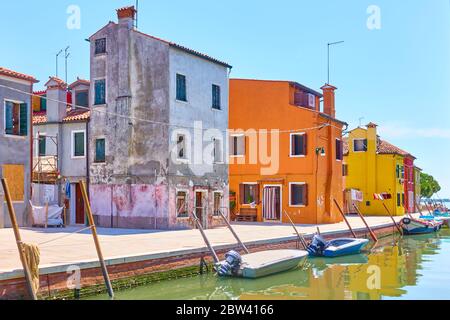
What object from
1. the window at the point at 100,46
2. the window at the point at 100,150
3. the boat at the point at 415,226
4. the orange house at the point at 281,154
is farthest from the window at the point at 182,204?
the boat at the point at 415,226

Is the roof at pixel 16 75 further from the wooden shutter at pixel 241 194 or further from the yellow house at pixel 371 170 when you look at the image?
the yellow house at pixel 371 170

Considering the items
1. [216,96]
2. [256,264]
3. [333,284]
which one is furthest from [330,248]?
[216,96]

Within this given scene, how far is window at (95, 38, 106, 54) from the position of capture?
992 inches

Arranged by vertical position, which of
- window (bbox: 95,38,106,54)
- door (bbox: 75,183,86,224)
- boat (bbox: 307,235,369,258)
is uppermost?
window (bbox: 95,38,106,54)

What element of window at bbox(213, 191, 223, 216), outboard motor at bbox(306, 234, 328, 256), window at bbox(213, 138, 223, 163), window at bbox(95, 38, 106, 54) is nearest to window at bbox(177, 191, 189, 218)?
window at bbox(213, 191, 223, 216)

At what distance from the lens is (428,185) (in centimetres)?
7375

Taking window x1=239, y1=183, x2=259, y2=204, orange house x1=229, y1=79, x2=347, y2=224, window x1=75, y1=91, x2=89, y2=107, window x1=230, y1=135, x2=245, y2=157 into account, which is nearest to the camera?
window x1=75, y1=91, x2=89, y2=107

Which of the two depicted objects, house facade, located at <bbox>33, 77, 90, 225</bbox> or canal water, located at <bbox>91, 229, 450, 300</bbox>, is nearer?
canal water, located at <bbox>91, 229, 450, 300</bbox>

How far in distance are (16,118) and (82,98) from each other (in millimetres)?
5232

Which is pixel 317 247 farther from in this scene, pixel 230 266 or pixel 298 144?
pixel 298 144

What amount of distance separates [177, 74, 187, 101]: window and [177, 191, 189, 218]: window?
4.26 m

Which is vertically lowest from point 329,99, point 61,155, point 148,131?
point 61,155

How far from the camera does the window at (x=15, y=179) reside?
72.6 ft

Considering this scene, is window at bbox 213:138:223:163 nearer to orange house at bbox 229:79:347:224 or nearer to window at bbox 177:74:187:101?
window at bbox 177:74:187:101
